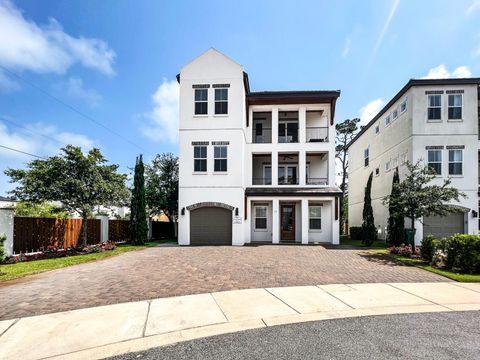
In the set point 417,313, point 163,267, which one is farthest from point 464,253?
point 163,267

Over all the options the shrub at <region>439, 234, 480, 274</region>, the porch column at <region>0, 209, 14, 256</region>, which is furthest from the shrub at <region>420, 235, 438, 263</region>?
the porch column at <region>0, 209, 14, 256</region>

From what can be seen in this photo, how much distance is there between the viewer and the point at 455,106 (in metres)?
18.8

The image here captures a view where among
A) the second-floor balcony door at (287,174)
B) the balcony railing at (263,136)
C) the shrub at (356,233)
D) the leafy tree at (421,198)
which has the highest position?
the balcony railing at (263,136)

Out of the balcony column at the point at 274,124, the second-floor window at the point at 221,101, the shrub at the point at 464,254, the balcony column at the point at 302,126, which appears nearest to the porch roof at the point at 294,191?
the balcony column at the point at 302,126

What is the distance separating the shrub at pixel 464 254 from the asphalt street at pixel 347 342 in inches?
216

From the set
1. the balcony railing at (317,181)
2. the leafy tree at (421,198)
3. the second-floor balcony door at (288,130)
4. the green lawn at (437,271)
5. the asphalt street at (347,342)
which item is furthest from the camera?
the second-floor balcony door at (288,130)

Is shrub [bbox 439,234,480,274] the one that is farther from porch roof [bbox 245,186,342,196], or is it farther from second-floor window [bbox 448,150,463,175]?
second-floor window [bbox 448,150,463,175]

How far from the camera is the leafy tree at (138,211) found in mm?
20297

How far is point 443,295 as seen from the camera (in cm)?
744

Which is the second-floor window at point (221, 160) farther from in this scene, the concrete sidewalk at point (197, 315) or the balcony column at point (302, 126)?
the concrete sidewalk at point (197, 315)

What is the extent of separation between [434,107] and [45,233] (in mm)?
23647

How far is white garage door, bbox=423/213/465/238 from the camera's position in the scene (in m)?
18.9

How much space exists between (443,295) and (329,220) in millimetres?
13697

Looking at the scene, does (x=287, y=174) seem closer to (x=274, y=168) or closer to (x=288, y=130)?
(x=274, y=168)
